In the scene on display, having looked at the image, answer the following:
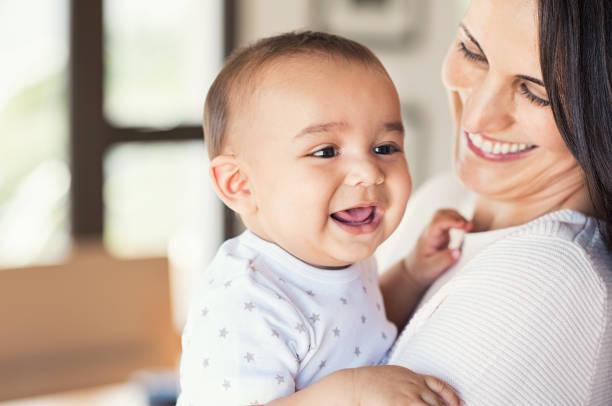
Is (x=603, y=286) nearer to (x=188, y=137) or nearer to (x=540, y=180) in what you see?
(x=540, y=180)

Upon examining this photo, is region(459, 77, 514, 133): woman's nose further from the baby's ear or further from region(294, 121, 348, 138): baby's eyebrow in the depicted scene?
the baby's ear

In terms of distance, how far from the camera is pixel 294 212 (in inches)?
46.1

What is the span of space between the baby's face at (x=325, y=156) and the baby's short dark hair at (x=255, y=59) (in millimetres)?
17

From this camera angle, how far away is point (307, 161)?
116cm

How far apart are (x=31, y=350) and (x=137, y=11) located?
1.93 meters

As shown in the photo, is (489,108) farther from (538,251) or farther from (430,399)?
(430,399)

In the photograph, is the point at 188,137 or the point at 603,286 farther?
the point at 188,137

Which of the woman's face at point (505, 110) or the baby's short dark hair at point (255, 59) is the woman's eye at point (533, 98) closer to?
the woman's face at point (505, 110)

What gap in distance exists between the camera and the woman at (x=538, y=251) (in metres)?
1.10

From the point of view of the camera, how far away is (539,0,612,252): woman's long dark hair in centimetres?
114

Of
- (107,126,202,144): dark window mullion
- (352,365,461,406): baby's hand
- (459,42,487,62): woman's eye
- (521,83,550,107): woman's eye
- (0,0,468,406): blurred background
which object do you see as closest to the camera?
(352,365,461,406): baby's hand

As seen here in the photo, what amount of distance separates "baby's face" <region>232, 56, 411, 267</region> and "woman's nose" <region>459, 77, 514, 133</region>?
136 millimetres

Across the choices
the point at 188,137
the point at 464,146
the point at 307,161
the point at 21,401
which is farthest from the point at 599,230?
the point at 188,137

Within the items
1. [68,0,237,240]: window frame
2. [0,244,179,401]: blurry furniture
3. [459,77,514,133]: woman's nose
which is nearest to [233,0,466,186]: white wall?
[68,0,237,240]: window frame
